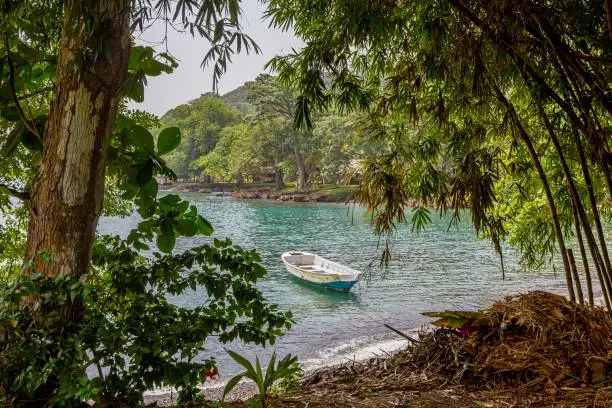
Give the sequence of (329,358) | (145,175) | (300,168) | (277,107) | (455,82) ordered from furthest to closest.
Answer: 1. (300,168)
2. (277,107)
3. (329,358)
4. (455,82)
5. (145,175)

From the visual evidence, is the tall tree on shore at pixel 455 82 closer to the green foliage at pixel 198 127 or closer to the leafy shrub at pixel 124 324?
the leafy shrub at pixel 124 324

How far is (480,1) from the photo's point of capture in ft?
6.59

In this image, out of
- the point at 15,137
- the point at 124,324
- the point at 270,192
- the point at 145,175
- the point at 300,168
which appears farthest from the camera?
the point at 270,192

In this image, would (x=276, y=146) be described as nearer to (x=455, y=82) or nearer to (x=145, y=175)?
(x=455, y=82)

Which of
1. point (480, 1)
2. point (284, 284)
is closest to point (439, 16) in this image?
point (480, 1)

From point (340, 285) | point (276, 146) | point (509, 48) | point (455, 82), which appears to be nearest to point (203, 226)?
point (509, 48)

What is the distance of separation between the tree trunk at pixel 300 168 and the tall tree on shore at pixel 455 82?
29.2 m

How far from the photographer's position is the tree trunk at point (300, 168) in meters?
Result: 32.9

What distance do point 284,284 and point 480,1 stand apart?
32.6 feet

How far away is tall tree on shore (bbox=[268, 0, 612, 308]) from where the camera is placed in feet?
7.21

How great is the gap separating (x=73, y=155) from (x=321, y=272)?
10223mm

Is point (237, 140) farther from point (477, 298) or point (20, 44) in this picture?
point (20, 44)

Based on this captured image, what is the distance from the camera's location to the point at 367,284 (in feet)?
31.8

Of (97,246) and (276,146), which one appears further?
(276,146)
